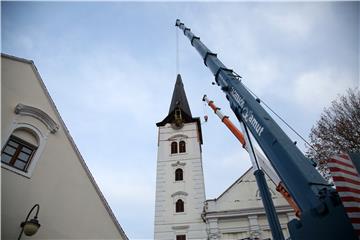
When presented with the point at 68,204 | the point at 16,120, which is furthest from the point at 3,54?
the point at 68,204

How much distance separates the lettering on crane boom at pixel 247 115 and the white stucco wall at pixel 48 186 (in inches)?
246

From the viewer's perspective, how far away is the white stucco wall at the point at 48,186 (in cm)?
790

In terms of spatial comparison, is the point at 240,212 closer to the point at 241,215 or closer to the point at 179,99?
the point at 241,215

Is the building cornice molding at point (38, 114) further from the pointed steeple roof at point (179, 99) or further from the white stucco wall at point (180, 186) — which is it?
the pointed steeple roof at point (179, 99)

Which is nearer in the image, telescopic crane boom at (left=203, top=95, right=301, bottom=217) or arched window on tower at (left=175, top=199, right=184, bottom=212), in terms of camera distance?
telescopic crane boom at (left=203, top=95, right=301, bottom=217)

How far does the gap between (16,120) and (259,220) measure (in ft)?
54.0

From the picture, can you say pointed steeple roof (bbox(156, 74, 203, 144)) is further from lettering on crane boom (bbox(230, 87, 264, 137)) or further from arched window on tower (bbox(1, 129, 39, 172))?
lettering on crane boom (bbox(230, 87, 264, 137))

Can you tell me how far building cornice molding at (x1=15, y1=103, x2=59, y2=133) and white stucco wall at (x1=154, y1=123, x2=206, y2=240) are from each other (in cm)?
1374

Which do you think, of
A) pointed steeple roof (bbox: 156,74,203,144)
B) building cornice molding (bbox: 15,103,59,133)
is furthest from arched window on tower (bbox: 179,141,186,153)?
building cornice molding (bbox: 15,103,59,133)

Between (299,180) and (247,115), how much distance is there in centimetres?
291

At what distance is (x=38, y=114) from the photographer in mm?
9344

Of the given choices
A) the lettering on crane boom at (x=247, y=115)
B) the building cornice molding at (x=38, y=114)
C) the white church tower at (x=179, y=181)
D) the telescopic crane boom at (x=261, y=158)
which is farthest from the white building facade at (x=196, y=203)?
the building cornice molding at (x=38, y=114)

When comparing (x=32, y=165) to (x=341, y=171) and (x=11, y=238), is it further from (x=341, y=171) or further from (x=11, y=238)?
(x=341, y=171)

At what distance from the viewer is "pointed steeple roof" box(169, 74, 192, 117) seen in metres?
33.4
